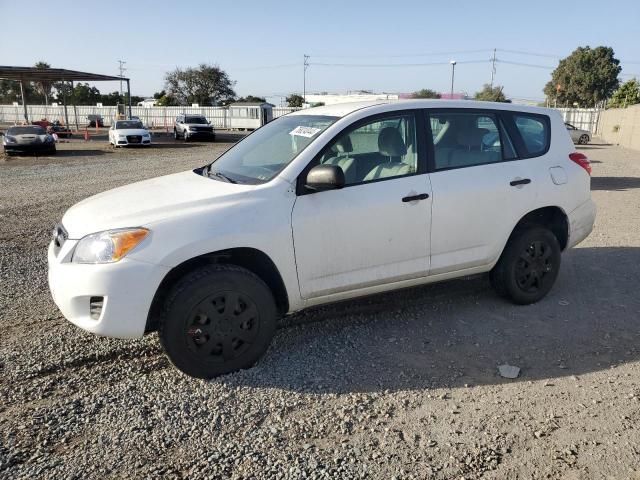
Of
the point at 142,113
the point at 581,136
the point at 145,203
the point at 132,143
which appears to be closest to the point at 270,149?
the point at 145,203

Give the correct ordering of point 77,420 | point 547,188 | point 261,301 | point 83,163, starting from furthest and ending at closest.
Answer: point 83,163
point 547,188
point 261,301
point 77,420

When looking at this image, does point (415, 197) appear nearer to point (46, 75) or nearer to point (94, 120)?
point (46, 75)

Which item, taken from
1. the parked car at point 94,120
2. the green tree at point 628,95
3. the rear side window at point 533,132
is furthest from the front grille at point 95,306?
the parked car at point 94,120

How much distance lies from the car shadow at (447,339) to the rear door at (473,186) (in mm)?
566

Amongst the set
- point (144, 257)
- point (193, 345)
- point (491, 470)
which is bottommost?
point (491, 470)

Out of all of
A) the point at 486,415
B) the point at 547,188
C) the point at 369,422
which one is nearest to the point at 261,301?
the point at 369,422

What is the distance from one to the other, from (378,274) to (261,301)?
0.94 metres

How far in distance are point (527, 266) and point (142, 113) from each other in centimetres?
5142

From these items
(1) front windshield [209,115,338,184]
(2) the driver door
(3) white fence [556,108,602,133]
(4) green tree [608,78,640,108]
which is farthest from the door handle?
(4) green tree [608,78,640,108]

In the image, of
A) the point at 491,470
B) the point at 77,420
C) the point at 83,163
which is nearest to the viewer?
the point at 491,470

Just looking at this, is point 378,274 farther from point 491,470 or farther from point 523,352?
point 491,470

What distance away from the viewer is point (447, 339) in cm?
417

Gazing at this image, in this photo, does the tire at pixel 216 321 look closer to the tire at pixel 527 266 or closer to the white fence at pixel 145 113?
the tire at pixel 527 266

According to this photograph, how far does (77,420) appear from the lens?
3.07 metres
